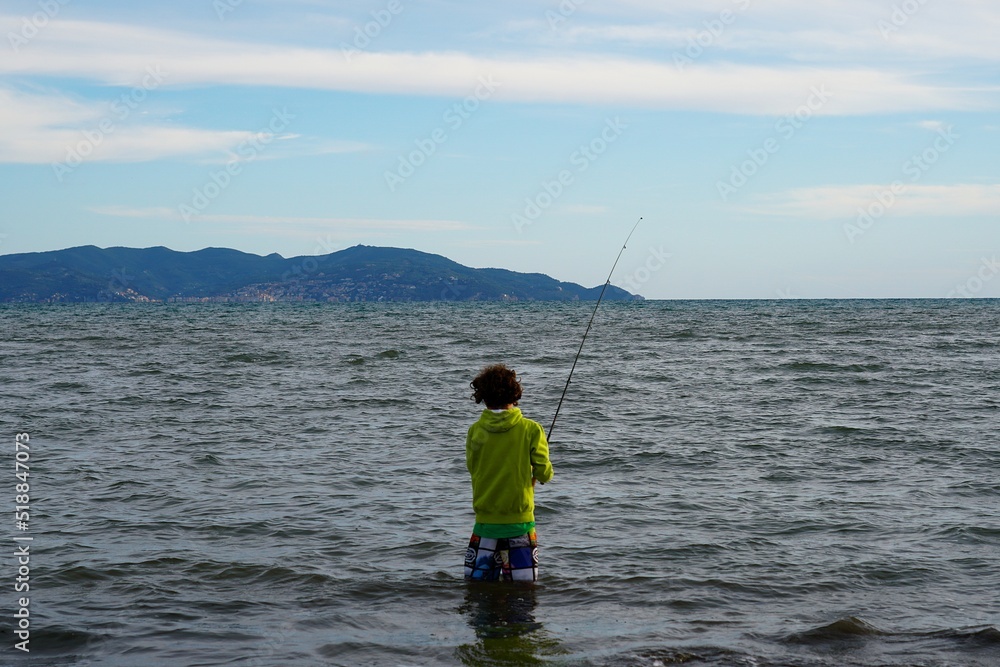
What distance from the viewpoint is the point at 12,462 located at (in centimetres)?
1058

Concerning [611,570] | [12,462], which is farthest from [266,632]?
[12,462]

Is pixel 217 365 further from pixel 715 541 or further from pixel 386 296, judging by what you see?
pixel 386 296

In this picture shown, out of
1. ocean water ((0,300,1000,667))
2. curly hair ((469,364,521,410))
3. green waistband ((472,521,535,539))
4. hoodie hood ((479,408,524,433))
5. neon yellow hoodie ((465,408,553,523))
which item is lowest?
ocean water ((0,300,1000,667))

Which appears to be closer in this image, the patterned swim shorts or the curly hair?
the curly hair

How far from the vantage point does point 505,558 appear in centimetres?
590

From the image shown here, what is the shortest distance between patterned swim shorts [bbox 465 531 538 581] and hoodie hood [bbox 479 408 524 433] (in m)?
0.77

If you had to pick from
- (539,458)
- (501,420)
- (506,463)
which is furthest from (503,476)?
(501,420)

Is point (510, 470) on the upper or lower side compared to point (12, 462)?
upper

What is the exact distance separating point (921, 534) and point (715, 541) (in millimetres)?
1702

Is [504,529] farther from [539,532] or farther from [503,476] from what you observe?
[539,532]

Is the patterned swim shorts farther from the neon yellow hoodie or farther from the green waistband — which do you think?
the neon yellow hoodie

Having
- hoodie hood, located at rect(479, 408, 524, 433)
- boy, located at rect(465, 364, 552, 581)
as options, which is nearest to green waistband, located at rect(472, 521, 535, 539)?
boy, located at rect(465, 364, 552, 581)

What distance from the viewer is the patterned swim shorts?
231 inches

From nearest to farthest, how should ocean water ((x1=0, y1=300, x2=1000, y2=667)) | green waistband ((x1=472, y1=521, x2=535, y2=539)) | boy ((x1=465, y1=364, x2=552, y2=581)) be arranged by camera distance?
ocean water ((x1=0, y1=300, x2=1000, y2=667)) < boy ((x1=465, y1=364, x2=552, y2=581)) < green waistband ((x1=472, y1=521, x2=535, y2=539))
